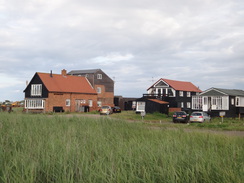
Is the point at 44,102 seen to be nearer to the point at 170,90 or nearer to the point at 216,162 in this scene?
the point at 170,90

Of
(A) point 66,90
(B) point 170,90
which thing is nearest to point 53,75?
Result: (A) point 66,90

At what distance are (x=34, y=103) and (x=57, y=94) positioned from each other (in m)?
4.24

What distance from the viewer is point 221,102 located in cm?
4109

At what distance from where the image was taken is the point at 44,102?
49.5 m

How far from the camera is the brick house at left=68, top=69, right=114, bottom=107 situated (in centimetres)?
6197

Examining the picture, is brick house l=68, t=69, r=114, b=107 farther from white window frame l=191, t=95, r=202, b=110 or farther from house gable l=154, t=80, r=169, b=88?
white window frame l=191, t=95, r=202, b=110

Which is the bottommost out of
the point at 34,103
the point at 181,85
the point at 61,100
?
the point at 34,103

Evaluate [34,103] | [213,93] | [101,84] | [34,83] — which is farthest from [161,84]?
[34,103]

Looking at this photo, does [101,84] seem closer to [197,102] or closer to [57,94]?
[57,94]

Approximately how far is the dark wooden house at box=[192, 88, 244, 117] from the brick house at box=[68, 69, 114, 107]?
24.1 metres

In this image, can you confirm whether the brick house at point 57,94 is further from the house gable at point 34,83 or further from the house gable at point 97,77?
the house gable at point 97,77

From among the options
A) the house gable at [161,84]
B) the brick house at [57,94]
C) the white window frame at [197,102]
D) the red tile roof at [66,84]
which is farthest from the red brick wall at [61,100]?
the white window frame at [197,102]

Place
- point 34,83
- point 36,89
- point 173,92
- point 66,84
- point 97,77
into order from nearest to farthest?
1. point 36,89
2. point 34,83
3. point 66,84
4. point 173,92
5. point 97,77

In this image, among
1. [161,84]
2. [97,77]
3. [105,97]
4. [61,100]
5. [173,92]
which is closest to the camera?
[61,100]
